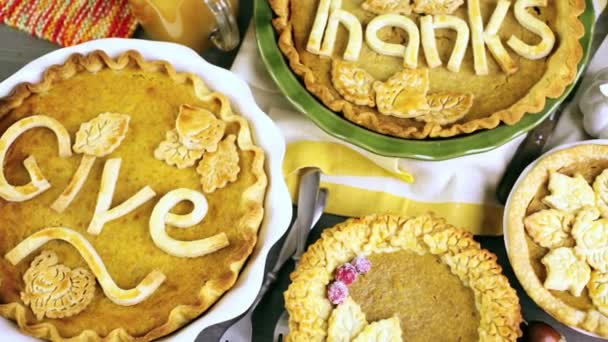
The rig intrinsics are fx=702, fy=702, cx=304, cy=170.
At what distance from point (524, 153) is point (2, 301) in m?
1.16

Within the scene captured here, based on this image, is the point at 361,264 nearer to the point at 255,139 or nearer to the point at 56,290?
the point at 255,139

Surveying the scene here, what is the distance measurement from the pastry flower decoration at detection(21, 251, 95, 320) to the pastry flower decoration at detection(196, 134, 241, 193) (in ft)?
0.98

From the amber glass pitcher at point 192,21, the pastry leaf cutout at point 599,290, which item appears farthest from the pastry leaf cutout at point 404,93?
the pastry leaf cutout at point 599,290

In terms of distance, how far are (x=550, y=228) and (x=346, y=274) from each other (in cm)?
44

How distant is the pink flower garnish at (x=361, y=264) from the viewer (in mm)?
1459

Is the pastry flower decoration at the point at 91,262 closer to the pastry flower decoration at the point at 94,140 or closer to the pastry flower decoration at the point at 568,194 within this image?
the pastry flower decoration at the point at 94,140

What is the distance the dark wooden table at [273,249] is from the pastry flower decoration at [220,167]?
0.26 metres

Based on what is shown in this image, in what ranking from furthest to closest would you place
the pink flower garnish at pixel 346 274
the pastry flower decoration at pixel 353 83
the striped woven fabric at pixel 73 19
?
1. the striped woven fabric at pixel 73 19
2. the pastry flower decoration at pixel 353 83
3. the pink flower garnish at pixel 346 274

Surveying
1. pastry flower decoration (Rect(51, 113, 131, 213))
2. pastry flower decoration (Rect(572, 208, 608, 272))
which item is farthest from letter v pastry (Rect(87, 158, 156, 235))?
pastry flower decoration (Rect(572, 208, 608, 272))

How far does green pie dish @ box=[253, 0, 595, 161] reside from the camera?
4.86 feet

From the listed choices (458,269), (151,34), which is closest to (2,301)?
(151,34)

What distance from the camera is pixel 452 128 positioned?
4.91 ft

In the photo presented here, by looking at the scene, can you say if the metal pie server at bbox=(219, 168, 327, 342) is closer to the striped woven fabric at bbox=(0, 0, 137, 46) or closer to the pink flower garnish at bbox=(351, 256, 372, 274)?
the pink flower garnish at bbox=(351, 256, 372, 274)

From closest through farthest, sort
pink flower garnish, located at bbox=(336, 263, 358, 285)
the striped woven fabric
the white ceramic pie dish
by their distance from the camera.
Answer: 1. the white ceramic pie dish
2. pink flower garnish, located at bbox=(336, 263, 358, 285)
3. the striped woven fabric
